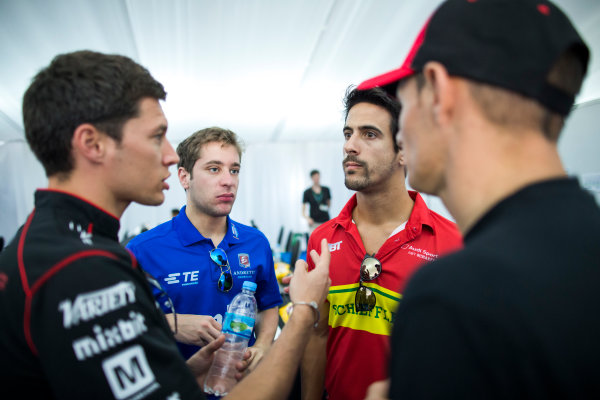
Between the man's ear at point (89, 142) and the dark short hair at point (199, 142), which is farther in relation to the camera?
the dark short hair at point (199, 142)

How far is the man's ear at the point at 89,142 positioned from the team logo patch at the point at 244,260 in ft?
3.44

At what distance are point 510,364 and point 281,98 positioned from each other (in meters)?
5.84

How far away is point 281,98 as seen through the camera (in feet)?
19.1

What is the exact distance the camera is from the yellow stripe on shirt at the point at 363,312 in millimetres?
1438

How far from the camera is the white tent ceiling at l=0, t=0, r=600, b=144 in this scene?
9.82 feet

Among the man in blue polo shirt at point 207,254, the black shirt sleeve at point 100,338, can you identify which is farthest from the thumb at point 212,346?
the black shirt sleeve at point 100,338

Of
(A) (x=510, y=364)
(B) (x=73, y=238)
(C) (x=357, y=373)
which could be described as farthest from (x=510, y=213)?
(C) (x=357, y=373)

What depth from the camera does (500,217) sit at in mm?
566

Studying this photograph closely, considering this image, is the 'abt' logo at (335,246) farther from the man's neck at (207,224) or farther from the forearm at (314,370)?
the man's neck at (207,224)

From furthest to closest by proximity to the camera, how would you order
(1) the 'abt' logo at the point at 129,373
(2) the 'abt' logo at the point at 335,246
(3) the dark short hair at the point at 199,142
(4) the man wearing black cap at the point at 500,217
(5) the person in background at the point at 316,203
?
(5) the person in background at the point at 316,203 → (3) the dark short hair at the point at 199,142 → (2) the 'abt' logo at the point at 335,246 → (1) the 'abt' logo at the point at 129,373 → (4) the man wearing black cap at the point at 500,217

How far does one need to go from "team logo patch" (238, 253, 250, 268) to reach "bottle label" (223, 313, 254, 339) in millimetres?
406

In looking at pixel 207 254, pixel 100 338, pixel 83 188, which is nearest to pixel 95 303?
pixel 100 338

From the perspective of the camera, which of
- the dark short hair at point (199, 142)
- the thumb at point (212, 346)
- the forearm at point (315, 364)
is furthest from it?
the dark short hair at point (199, 142)

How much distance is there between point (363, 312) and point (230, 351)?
0.66 metres
